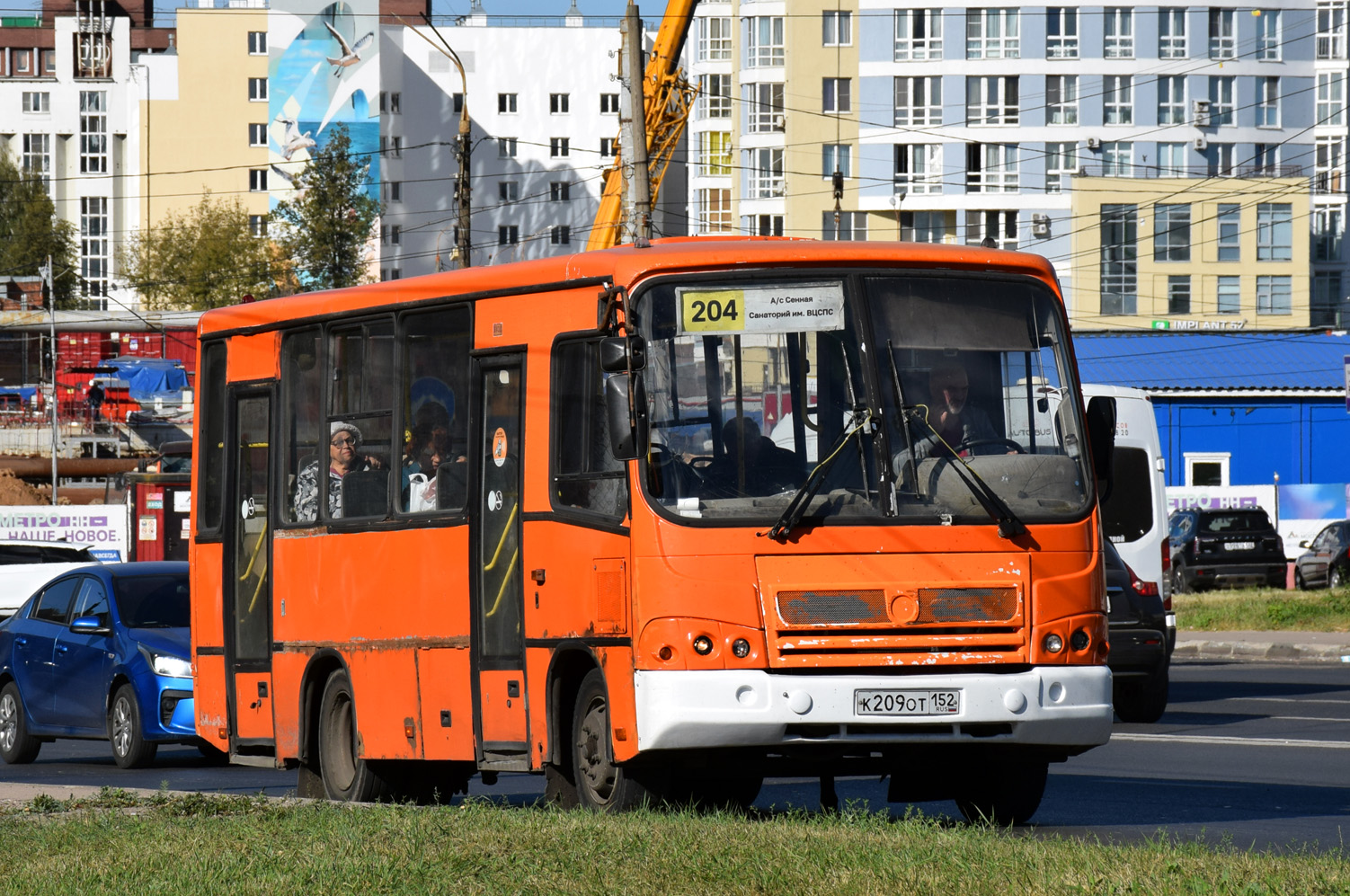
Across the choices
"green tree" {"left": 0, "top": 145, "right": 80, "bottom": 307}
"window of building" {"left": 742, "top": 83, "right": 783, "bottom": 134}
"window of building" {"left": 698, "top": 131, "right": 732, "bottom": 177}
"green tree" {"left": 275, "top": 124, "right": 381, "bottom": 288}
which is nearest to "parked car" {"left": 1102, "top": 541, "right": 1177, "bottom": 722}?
"green tree" {"left": 275, "top": 124, "right": 381, "bottom": 288}

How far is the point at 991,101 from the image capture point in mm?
89875

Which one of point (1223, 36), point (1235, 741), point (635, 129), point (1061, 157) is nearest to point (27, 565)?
point (635, 129)

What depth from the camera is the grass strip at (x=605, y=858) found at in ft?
22.1

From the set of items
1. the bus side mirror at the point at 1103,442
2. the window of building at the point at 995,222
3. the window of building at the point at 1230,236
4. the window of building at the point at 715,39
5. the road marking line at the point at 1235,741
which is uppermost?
the window of building at the point at 715,39

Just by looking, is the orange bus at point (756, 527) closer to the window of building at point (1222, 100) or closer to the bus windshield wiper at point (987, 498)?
the bus windshield wiper at point (987, 498)

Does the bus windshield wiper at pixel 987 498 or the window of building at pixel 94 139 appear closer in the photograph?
the bus windshield wiper at pixel 987 498

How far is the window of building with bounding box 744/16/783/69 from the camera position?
92.2 metres

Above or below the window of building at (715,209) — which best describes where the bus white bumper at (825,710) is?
below

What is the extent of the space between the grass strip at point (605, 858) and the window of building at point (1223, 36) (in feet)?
282

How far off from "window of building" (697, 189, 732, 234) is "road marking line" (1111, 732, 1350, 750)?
80600mm

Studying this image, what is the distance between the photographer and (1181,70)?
89.2 m

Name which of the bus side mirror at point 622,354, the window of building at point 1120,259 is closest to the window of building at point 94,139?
the window of building at point 1120,259

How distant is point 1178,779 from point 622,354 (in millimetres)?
5609

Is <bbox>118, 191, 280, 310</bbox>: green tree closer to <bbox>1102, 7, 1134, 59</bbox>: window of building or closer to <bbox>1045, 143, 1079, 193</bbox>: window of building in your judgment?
<bbox>1045, 143, 1079, 193</bbox>: window of building
